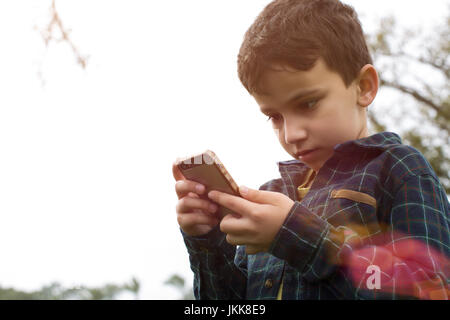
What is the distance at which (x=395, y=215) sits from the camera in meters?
1.35

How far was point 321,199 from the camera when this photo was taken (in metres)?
1.51

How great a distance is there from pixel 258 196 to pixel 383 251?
382 millimetres

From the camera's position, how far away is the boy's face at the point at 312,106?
1518 mm

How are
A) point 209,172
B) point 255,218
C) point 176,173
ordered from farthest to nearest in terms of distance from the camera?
point 176,173
point 209,172
point 255,218

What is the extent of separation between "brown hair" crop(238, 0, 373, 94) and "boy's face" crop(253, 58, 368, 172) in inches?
1.3

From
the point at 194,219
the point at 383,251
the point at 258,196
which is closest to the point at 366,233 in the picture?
the point at 383,251

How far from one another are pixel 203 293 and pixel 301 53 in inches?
36.8

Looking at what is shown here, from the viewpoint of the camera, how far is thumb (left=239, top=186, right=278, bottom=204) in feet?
4.38

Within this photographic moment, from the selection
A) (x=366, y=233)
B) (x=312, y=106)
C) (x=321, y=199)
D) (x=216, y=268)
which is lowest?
(x=216, y=268)

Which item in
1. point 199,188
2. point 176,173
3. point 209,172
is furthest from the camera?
point 176,173

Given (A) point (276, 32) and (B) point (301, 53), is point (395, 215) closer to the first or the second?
(B) point (301, 53)

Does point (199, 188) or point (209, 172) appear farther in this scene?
point (199, 188)

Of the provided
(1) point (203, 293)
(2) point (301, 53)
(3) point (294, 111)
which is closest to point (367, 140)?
(3) point (294, 111)

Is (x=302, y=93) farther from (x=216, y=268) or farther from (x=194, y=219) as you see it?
(x=216, y=268)
